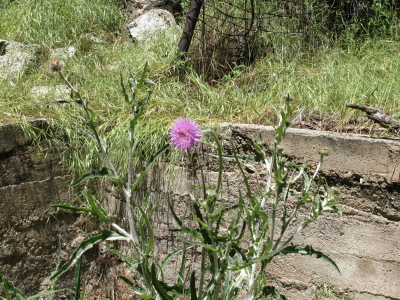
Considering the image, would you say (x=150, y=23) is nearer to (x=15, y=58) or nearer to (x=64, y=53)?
(x=64, y=53)

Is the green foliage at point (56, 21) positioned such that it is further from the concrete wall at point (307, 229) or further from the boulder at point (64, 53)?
the concrete wall at point (307, 229)

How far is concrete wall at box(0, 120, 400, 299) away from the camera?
2.22m

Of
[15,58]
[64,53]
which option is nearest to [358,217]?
[64,53]

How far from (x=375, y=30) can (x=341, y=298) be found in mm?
2807

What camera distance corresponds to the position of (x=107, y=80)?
329 centimetres

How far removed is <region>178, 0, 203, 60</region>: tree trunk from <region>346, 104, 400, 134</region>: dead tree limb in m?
1.44

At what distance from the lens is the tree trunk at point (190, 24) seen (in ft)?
10.7

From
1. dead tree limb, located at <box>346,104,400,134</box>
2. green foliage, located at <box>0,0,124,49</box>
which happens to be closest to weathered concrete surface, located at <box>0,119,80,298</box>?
green foliage, located at <box>0,0,124,49</box>

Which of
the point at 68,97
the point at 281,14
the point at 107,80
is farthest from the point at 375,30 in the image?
the point at 68,97

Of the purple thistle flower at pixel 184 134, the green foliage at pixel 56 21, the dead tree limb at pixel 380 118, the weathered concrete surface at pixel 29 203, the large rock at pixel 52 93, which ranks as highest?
the green foliage at pixel 56 21

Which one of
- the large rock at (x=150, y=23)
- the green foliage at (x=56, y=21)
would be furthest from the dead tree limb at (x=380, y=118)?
the green foliage at (x=56, y=21)

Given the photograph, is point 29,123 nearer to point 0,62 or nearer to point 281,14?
point 0,62

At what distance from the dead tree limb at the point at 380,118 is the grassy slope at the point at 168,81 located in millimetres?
141

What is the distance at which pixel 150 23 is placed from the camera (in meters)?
4.55
